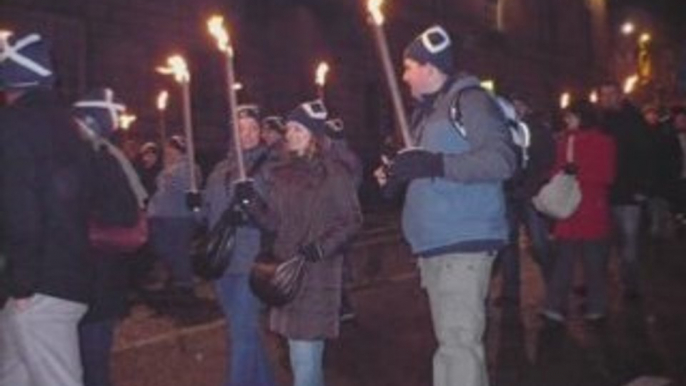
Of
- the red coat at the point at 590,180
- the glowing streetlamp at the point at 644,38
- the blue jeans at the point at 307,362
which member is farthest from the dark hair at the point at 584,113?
the glowing streetlamp at the point at 644,38

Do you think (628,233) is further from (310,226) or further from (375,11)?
(375,11)

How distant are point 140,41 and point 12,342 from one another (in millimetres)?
14783

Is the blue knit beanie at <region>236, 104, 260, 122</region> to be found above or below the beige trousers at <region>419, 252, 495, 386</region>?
above

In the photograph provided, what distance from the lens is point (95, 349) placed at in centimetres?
590

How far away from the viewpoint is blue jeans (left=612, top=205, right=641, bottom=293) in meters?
11.0

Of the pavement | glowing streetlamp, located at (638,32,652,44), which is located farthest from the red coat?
glowing streetlamp, located at (638,32,652,44)

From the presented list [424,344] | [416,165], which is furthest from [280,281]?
[424,344]

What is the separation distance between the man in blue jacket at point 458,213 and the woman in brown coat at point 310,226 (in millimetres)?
659

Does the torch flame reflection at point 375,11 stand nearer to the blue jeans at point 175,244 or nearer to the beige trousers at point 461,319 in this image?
the beige trousers at point 461,319

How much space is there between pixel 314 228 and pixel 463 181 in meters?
1.13

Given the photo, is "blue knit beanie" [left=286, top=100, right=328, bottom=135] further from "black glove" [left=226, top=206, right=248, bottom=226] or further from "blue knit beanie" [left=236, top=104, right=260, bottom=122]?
"blue knit beanie" [left=236, top=104, right=260, bottom=122]

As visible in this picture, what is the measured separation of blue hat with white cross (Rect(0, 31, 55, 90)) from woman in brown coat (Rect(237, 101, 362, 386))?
165cm

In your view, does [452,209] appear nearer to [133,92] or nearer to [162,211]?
[162,211]

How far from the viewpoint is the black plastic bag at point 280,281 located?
6180 mm
